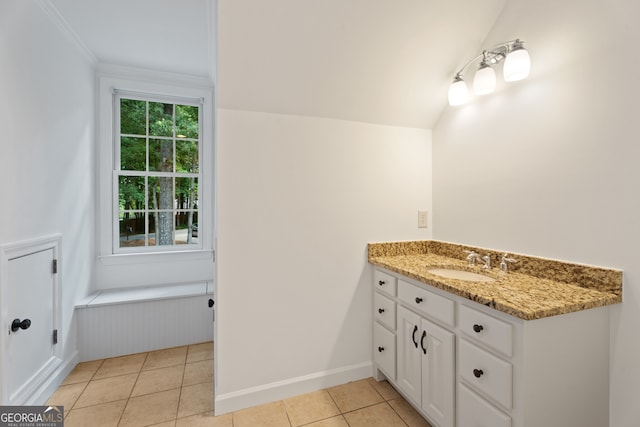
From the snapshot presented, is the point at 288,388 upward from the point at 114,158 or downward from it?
downward

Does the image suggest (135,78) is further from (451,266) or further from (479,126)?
(451,266)

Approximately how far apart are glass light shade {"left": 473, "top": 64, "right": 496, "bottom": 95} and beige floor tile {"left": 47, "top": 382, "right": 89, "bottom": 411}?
3.20m

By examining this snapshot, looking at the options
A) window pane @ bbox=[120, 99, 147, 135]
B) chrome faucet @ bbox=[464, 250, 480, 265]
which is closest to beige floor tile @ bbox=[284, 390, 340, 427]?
chrome faucet @ bbox=[464, 250, 480, 265]

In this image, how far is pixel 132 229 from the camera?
288 cm

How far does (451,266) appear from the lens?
6.16ft

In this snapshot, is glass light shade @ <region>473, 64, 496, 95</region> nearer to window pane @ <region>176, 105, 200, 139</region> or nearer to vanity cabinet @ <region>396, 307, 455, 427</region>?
vanity cabinet @ <region>396, 307, 455, 427</region>

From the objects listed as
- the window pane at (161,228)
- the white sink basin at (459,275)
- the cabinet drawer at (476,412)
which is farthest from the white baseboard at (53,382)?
the white sink basin at (459,275)

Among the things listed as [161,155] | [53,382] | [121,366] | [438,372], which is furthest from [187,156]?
[438,372]

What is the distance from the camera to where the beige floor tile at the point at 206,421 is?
5.44ft

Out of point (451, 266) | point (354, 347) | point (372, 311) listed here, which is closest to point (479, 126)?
point (451, 266)

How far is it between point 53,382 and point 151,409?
790 mm

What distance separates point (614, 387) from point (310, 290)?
1.56m

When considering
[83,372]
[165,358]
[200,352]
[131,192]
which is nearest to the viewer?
[83,372]

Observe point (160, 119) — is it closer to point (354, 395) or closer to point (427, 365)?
point (354, 395)
